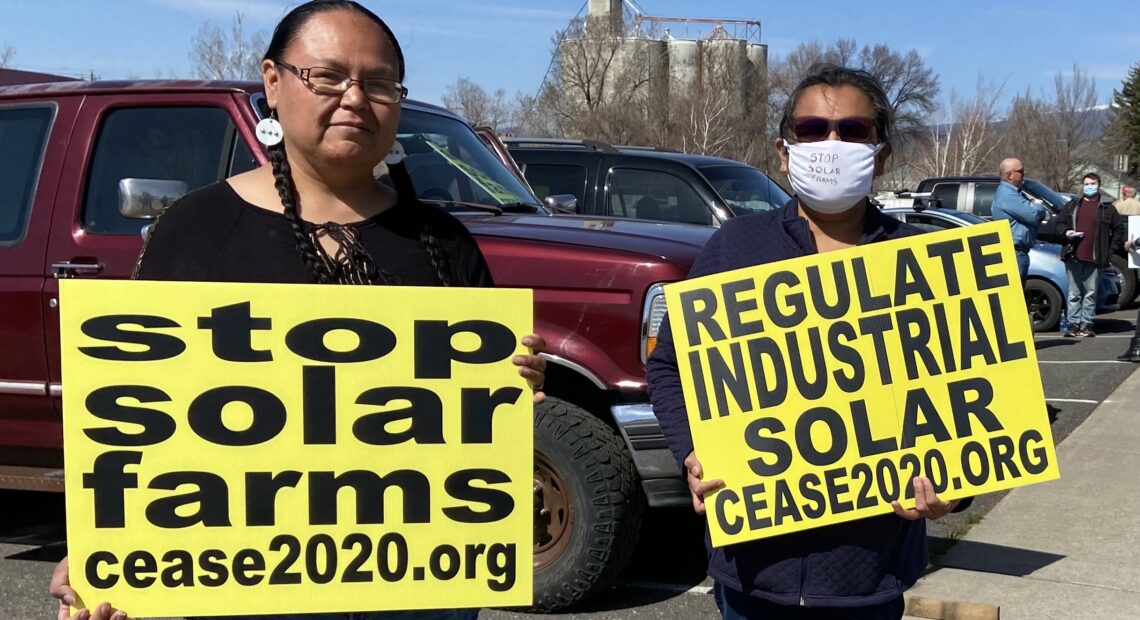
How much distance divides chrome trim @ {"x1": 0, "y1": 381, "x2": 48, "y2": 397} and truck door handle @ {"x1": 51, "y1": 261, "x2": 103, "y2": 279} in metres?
0.47

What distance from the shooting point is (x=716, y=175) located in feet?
29.9

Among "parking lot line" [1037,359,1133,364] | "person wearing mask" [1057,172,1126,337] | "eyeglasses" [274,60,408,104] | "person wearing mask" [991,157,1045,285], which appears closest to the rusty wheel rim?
"eyeglasses" [274,60,408,104]

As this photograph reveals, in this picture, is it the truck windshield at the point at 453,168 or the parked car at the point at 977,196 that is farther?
the parked car at the point at 977,196

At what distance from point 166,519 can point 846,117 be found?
5.34 feet

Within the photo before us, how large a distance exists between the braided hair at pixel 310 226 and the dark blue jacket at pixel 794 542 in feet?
2.47

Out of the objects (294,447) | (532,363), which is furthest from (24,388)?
(532,363)

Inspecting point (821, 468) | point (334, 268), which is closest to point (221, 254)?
point (334, 268)

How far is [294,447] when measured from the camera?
7.06 feet

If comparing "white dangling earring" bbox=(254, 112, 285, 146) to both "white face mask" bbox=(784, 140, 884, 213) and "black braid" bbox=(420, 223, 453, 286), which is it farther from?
"white face mask" bbox=(784, 140, 884, 213)

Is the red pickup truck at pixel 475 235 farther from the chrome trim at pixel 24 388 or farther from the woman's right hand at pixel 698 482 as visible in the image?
the woman's right hand at pixel 698 482

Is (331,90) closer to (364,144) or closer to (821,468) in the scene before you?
(364,144)

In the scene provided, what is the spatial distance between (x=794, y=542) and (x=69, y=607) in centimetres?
144

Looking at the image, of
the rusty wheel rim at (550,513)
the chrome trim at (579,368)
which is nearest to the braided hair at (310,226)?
the chrome trim at (579,368)

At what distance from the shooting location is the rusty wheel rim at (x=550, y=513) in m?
4.47
